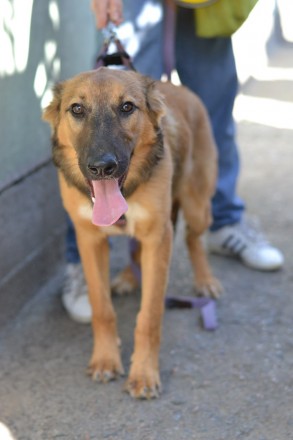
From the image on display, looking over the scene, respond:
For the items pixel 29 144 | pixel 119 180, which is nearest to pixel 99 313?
pixel 119 180

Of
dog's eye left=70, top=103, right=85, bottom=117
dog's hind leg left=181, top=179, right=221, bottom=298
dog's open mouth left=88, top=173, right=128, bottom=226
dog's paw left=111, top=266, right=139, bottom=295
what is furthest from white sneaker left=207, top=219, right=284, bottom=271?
dog's eye left=70, top=103, right=85, bottom=117

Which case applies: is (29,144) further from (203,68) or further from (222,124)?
(222,124)

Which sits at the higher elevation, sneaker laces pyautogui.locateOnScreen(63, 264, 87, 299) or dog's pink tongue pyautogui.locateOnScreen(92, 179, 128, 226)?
dog's pink tongue pyautogui.locateOnScreen(92, 179, 128, 226)

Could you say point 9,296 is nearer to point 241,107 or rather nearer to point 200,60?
point 200,60

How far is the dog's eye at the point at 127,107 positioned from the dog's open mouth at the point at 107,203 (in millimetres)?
328

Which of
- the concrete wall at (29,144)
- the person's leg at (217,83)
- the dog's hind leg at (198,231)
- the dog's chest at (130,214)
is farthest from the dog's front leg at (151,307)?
the person's leg at (217,83)

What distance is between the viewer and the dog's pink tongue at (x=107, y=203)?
3.22 meters

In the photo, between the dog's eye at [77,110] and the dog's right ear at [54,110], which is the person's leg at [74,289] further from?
the dog's eye at [77,110]

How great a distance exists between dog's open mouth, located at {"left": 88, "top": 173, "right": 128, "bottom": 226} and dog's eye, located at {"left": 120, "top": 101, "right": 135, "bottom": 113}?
33 cm

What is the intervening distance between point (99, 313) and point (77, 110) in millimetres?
1093

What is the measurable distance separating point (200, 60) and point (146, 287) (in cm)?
173

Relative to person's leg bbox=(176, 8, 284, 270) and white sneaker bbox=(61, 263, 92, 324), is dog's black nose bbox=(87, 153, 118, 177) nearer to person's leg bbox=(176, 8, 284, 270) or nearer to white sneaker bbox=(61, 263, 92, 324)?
white sneaker bbox=(61, 263, 92, 324)

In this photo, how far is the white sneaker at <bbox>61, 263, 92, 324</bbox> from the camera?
14.1 ft

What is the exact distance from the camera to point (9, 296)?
4.25 metres
